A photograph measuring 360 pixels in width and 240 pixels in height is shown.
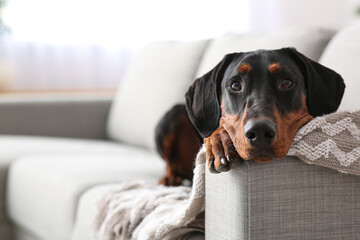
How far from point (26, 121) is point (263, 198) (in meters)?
2.43

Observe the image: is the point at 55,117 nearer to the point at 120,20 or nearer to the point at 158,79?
the point at 158,79

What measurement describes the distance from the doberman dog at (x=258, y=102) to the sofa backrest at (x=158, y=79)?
2.70 feet

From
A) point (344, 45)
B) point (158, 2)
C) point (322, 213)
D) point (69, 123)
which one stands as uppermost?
point (344, 45)

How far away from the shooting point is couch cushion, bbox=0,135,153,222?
281cm

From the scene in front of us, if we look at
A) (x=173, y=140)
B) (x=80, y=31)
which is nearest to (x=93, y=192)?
(x=173, y=140)

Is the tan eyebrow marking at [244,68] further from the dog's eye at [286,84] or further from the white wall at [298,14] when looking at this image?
the white wall at [298,14]

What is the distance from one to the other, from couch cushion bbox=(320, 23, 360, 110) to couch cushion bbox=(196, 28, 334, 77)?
0.18 ft

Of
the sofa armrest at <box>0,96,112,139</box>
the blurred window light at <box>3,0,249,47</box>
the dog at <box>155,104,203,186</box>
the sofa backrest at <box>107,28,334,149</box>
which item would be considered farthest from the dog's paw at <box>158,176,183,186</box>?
the blurred window light at <box>3,0,249,47</box>

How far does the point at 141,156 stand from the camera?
289 centimetres

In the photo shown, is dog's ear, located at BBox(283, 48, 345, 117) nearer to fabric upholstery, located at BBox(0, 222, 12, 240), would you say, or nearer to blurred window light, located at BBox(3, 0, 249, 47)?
fabric upholstery, located at BBox(0, 222, 12, 240)

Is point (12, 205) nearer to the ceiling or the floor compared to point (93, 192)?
nearer to the floor

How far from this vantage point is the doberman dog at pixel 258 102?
4.40 ft

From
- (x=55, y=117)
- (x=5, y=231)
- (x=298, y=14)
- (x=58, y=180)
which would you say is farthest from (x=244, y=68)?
(x=298, y=14)

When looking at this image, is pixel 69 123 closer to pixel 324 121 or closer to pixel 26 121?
pixel 26 121
